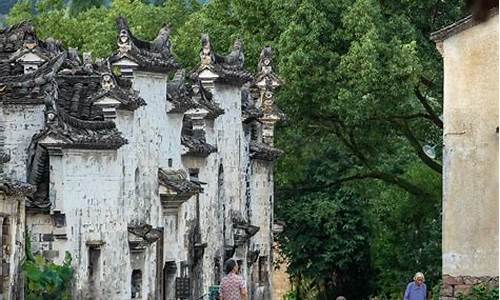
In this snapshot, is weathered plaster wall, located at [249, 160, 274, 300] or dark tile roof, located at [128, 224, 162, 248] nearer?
dark tile roof, located at [128, 224, 162, 248]

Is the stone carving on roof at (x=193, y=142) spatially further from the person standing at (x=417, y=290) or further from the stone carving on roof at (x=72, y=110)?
the person standing at (x=417, y=290)

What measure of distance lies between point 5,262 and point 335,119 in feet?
66.4

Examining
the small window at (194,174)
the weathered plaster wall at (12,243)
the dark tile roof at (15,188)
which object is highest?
the small window at (194,174)

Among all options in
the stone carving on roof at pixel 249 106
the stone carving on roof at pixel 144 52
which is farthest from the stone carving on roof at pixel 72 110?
the stone carving on roof at pixel 249 106

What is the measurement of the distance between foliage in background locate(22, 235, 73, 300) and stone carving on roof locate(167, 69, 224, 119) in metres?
7.17

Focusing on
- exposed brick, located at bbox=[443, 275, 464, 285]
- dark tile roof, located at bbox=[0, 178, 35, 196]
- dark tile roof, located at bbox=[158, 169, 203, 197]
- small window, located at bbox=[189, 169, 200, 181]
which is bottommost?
exposed brick, located at bbox=[443, 275, 464, 285]

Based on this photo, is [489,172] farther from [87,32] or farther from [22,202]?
[87,32]

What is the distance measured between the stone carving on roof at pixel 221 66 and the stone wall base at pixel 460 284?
14.8 m

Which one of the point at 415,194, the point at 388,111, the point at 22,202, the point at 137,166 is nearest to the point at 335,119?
the point at 388,111

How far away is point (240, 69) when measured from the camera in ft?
144

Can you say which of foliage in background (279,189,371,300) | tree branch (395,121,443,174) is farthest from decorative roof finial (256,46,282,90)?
foliage in background (279,189,371,300)

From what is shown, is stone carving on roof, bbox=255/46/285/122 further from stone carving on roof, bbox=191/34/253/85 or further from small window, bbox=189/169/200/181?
small window, bbox=189/169/200/181

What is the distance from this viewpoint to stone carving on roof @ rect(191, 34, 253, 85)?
42375mm

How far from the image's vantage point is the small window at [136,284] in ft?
113
